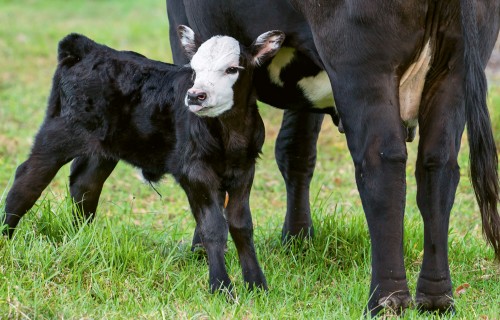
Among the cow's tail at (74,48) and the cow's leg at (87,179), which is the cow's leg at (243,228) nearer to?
the cow's leg at (87,179)

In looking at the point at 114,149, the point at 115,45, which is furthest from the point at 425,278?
the point at 115,45

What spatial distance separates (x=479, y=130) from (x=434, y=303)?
85cm

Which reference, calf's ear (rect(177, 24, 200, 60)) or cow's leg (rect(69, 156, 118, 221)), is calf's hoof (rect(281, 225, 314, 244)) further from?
calf's ear (rect(177, 24, 200, 60))

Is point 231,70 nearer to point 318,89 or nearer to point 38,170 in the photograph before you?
point 318,89

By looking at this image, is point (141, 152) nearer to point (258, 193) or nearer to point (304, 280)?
point (304, 280)

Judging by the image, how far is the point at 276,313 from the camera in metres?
4.49

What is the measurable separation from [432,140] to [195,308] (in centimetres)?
137

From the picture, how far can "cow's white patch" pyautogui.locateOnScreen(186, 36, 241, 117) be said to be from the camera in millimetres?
4746

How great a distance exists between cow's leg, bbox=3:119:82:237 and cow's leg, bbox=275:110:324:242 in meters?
1.49

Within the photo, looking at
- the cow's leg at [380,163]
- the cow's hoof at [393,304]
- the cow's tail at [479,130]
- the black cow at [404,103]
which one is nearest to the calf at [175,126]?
the black cow at [404,103]

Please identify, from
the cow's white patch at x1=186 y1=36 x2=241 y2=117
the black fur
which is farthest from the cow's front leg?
the cow's white patch at x1=186 y1=36 x2=241 y2=117

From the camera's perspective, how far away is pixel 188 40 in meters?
5.15

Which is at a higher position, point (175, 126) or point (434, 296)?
point (175, 126)

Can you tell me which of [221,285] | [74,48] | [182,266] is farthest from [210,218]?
[74,48]
